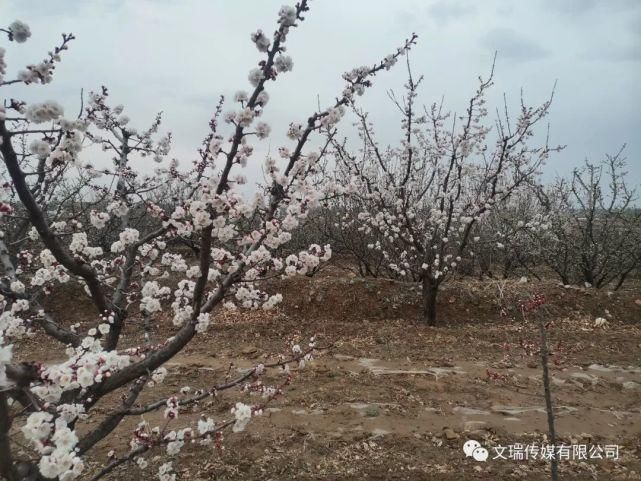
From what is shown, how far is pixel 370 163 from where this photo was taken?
12.8 metres

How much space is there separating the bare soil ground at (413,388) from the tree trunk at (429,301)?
0.36 m

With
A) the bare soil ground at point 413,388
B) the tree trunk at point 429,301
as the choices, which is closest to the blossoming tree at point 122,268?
the bare soil ground at point 413,388

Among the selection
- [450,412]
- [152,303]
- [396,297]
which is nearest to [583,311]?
[396,297]

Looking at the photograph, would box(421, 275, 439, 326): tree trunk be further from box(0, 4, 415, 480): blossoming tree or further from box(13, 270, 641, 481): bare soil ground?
box(0, 4, 415, 480): blossoming tree

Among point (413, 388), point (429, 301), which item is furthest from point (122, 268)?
point (429, 301)

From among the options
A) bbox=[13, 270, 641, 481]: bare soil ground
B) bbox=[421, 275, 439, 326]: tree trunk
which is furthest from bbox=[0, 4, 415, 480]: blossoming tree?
bbox=[421, 275, 439, 326]: tree trunk

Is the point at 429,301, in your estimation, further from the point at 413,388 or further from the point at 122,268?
the point at 122,268

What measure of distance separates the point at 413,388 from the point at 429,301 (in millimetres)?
3405

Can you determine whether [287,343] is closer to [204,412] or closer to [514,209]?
[204,412]

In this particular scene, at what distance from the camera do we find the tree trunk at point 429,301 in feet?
28.9

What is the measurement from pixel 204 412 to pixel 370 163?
9.06 metres

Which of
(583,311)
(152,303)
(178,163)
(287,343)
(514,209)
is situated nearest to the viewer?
(152,303)

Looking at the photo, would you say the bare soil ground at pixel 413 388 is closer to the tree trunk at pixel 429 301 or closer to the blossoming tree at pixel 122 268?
the tree trunk at pixel 429 301

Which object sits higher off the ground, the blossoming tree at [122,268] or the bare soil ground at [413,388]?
the blossoming tree at [122,268]
